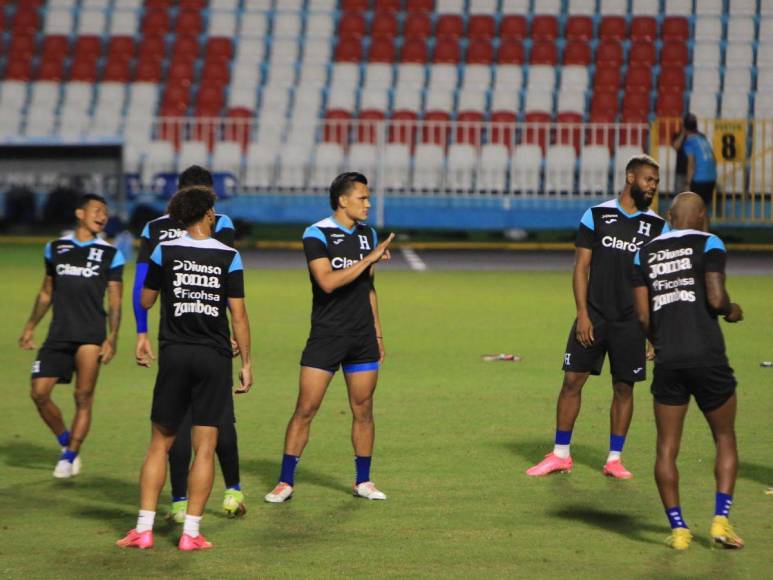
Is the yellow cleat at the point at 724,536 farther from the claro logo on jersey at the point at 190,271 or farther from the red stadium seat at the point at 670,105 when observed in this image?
the red stadium seat at the point at 670,105

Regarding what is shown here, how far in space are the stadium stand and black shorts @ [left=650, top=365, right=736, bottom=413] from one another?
69.3ft

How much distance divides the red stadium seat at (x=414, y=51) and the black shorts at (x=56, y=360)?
24077 mm

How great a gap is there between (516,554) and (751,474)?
254 centimetres

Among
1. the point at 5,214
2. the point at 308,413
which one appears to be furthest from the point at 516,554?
the point at 5,214

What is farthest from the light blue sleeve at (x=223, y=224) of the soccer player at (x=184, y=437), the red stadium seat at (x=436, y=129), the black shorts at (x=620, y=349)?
the red stadium seat at (x=436, y=129)

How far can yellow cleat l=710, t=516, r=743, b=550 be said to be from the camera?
23.3ft

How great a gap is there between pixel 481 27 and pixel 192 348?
27.1 meters

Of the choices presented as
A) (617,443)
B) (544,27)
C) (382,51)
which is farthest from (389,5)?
(617,443)

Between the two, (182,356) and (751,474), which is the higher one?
(182,356)

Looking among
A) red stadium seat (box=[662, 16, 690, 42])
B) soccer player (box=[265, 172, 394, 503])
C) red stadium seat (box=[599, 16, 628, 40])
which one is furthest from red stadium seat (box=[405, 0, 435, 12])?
soccer player (box=[265, 172, 394, 503])

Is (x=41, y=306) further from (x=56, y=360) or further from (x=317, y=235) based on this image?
(x=317, y=235)

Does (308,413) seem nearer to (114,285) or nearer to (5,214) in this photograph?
(114,285)

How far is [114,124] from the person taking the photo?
103 feet

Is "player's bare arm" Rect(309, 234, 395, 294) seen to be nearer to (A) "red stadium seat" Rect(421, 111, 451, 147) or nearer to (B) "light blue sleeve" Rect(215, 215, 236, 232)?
(B) "light blue sleeve" Rect(215, 215, 236, 232)
